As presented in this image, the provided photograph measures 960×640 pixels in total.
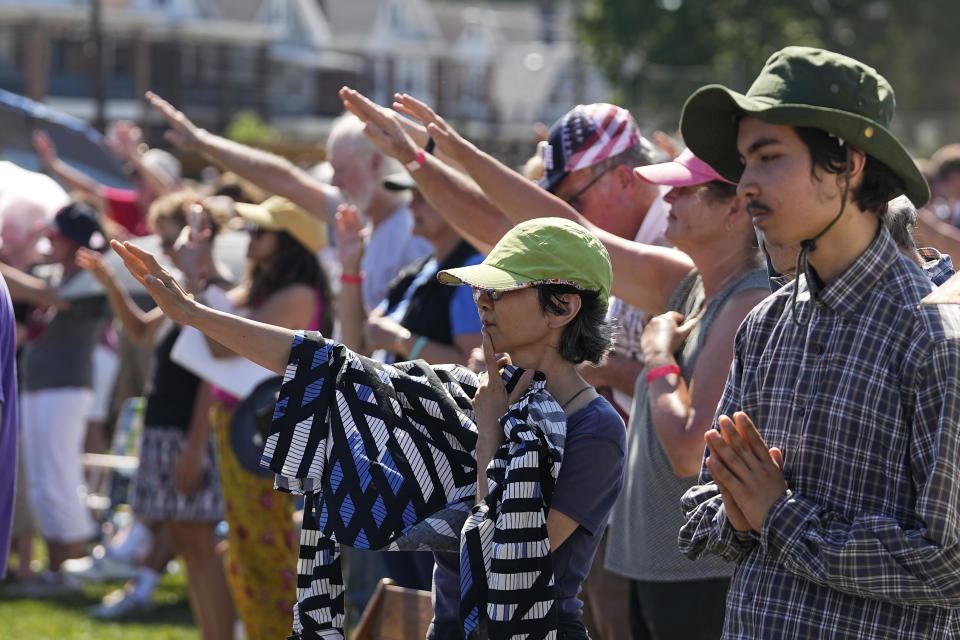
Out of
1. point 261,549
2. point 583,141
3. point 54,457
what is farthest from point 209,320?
point 54,457

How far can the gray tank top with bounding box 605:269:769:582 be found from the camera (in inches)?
146

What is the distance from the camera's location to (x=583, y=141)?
4.27 meters

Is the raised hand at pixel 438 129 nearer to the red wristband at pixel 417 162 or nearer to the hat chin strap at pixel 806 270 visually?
the red wristband at pixel 417 162

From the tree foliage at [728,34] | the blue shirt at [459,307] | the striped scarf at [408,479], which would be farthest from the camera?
the tree foliage at [728,34]

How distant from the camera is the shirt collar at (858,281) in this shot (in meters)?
2.43

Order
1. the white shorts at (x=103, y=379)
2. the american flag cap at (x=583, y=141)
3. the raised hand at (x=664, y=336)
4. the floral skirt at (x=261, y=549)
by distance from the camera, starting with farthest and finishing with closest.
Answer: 1. the white shorts at (x=103, y=379)
2. the floral skirt at (x=261, y=549)
3. the american flag cap at (x=583, y=141)
4. the raised hand at (x=664, y=336)

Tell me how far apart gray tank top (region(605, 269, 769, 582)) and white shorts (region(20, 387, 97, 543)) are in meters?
4.95

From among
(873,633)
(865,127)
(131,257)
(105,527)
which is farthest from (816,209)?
(105,527)

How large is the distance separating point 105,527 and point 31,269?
1.78 m

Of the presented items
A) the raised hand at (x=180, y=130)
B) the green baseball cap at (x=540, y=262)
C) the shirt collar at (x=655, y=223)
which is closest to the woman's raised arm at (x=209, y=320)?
the green baseball cap at (x=540, y=262)

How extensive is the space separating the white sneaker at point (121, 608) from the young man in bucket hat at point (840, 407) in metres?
5.59

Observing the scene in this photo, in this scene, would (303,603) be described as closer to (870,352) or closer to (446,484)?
(446,484)

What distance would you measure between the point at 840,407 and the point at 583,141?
202 cm

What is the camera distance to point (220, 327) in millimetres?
2865
